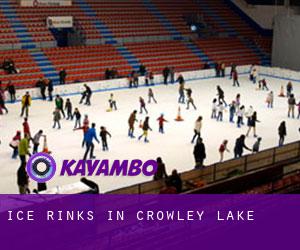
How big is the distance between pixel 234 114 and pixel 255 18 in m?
22.5

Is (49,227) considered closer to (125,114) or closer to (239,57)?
(125,114)

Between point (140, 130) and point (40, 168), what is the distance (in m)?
6.67

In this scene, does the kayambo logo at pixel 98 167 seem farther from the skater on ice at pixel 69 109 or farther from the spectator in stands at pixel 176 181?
the skater on ice at pixel 69 109

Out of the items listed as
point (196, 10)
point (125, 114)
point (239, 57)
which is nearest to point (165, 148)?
point (125, 114)

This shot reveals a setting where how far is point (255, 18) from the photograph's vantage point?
43.0m

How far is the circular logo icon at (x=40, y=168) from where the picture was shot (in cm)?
1372

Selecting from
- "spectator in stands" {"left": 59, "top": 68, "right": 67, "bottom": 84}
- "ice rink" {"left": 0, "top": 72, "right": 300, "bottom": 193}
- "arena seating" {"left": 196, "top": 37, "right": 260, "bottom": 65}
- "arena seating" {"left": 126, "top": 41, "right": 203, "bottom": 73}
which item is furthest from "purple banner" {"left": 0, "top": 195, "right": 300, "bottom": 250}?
"arena seating" {"left": 196, "top": 37, "right": 260, "bottom": 65}

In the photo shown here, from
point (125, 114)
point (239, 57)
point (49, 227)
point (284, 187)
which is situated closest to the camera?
point (49, 227)

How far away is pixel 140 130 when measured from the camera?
20.7 m

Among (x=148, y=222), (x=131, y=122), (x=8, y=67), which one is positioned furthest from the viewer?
(x=8, y=67)

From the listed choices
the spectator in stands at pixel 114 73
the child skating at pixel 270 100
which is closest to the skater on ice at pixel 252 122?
the child skating at pixel 270 100

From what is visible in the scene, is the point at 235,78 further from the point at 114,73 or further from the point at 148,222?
the point at 148,222

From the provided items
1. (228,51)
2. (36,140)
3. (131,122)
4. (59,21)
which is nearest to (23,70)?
(59,21)

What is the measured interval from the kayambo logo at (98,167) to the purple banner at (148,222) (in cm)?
416
